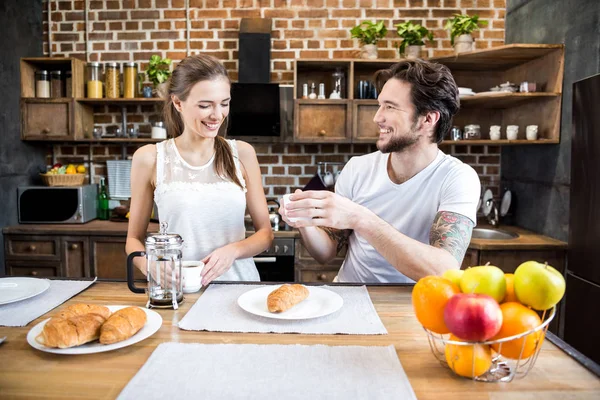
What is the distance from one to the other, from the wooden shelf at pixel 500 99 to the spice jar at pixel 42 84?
2.93m

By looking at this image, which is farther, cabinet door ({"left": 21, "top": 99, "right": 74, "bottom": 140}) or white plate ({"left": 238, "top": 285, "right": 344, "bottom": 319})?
cabinet door ({"left": 21, "top": 99, "right": 74, "bottom": 140})

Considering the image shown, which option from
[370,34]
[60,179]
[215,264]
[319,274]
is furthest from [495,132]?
[60,179]

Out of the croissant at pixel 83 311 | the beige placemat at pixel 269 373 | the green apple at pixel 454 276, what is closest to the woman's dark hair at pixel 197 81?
the croissant at pixel 83 311

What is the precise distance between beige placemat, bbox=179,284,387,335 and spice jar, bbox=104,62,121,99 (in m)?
2.66

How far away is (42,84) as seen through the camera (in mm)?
3473

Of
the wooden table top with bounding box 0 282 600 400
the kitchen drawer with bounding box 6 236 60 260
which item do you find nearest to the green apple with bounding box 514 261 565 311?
the wooden table top with bounding box 0 282 600 400

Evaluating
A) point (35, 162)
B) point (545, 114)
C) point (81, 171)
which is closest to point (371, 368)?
point (545, 114)

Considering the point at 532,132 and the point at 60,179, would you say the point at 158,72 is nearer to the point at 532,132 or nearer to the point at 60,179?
the point at 60,179

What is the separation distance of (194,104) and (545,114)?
2333mm

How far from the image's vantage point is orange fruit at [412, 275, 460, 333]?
33.7 inches

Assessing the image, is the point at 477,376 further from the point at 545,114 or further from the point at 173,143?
the point at 545,114

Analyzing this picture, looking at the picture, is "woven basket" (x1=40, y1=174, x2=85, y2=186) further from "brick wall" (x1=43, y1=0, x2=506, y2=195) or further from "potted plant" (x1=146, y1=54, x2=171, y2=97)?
"potted plant" (x1=146, y1=54, x2=171, y2=97)

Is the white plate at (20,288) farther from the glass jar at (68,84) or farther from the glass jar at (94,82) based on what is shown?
the glass jar at (68,84)

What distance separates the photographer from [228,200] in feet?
6.18
